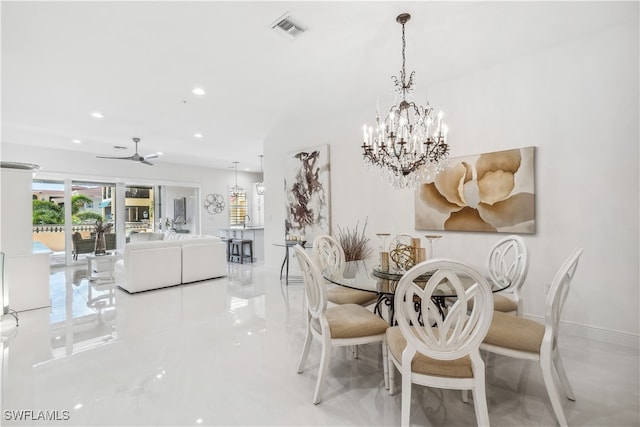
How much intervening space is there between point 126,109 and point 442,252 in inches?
191

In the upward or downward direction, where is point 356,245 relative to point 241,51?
downward

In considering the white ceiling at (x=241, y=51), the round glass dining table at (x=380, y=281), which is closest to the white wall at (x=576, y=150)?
the white ceiling at (x=241, y=51)

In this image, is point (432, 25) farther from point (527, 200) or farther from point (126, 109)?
point (126, 109)

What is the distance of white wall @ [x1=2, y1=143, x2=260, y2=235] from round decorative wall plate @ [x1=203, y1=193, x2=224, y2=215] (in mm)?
120

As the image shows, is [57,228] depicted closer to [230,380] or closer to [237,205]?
[237,205]

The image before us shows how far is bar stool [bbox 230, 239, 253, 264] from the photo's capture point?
7.58 metres

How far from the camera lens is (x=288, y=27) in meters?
2.69

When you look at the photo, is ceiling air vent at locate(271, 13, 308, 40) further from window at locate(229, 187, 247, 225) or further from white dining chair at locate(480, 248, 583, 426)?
window at locate(229, 187, 247, 225)

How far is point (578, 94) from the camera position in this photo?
2.92 m

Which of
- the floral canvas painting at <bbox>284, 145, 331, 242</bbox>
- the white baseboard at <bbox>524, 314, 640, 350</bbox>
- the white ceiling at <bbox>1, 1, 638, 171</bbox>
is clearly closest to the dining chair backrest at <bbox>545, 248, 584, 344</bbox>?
the white baseboard at <bbox>524, 314, 640, 350</bbox>

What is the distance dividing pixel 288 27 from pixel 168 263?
12.9ft

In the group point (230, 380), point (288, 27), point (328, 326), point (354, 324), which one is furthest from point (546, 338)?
point (288, 27)

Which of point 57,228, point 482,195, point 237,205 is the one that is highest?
point 237,205

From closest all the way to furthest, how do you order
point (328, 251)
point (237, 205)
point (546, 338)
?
point (546, 338) → point (328, 251) → point (237, 205)
